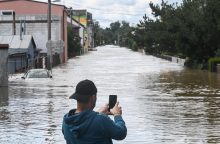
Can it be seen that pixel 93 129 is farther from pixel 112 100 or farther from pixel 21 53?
pixel 21 53

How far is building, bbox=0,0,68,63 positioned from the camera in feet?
254

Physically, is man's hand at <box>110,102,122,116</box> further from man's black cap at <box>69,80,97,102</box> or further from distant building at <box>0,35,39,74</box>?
distant building at <box>0,35,39,74</box>

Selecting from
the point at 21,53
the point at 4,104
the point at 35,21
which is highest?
the point at 35,21

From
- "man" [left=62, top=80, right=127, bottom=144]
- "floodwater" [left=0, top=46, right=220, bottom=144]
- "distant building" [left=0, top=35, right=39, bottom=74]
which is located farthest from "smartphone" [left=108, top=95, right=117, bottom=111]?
"distant building" [left=0, top=35, right=39, bottom=74]

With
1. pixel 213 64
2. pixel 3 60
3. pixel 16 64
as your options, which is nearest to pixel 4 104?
pixel 3 60

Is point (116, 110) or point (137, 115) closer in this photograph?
point (116, 110)

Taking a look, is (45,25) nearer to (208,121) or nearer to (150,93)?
(150,93)

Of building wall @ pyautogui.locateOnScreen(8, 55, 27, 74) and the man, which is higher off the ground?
the man

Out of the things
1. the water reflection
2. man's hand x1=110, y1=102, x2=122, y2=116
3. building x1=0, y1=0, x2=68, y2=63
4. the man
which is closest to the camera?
the man

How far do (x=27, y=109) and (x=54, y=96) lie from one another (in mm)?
5380

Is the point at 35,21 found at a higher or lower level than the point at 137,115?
higher

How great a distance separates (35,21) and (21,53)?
2181 cm

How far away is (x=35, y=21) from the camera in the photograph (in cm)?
7850

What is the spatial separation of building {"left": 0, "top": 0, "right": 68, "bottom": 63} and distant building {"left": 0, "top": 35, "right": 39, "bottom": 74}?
560 centimetres
